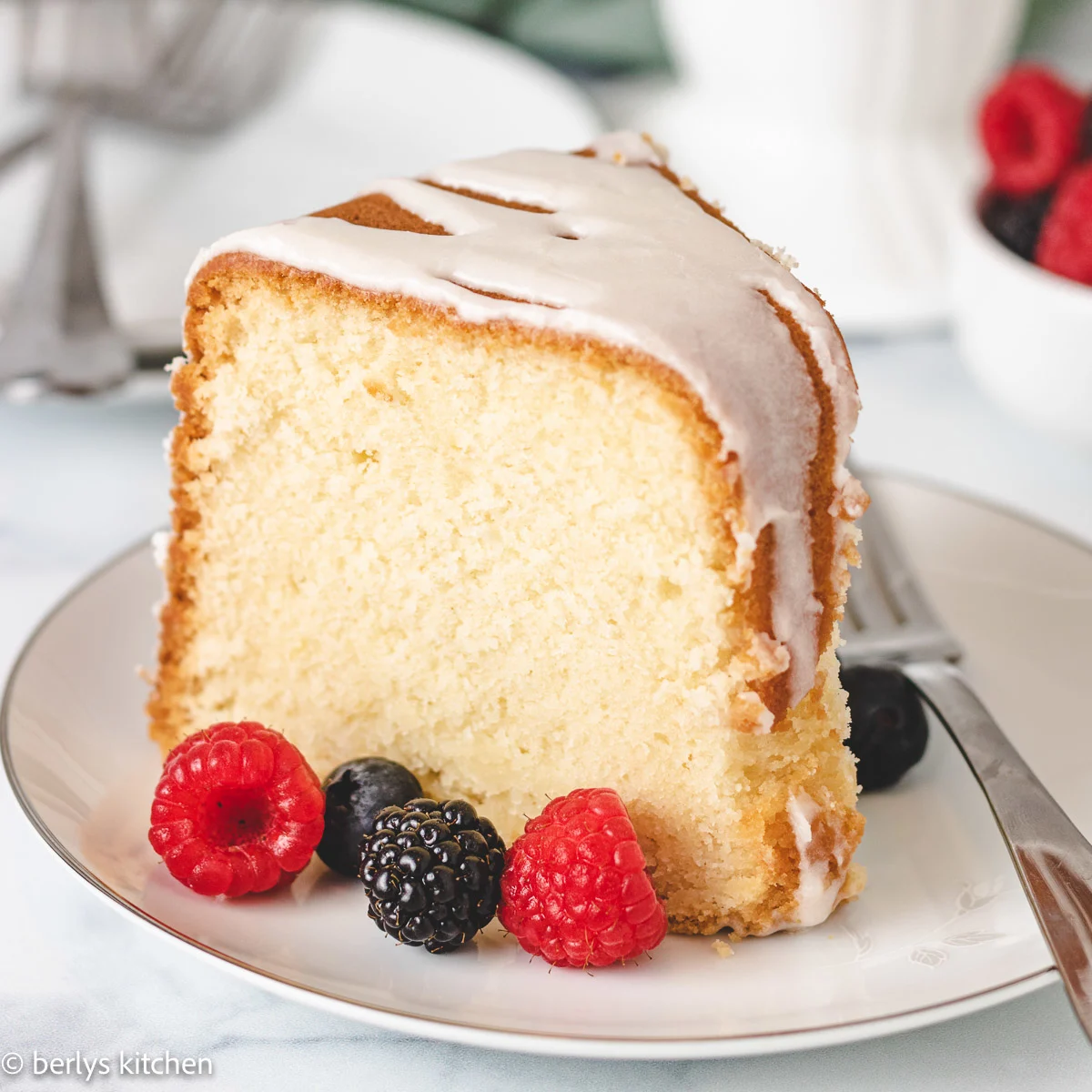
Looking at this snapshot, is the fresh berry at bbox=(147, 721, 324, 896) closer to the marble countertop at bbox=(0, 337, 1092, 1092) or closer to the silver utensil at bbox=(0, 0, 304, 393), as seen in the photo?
the marble countertop at bbox=(0, 337, 1092, 1092)

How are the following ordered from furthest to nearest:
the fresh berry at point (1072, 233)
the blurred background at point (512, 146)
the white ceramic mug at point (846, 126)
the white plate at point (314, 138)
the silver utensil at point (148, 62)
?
the silver utensil at point (148, 62) < the white ceramic mug at point (846, 126) < the white plate at point (314, 138) < the blurred background at point (512, 146) < the fresh berry at point (1072, 233)

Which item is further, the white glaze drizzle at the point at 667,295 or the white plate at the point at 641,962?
the white glaze drizzle at the point at 667,295

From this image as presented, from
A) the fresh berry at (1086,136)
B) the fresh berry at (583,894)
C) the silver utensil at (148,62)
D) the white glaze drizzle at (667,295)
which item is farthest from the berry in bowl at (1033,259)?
the silver utensil at (148,62)

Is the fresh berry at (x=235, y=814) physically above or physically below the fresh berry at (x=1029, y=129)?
below

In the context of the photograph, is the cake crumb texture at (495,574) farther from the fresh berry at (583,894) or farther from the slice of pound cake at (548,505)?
the fresh berry at (583,894)

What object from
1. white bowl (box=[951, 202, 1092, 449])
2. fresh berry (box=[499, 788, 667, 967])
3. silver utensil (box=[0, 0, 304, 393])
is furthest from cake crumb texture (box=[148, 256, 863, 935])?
silver utensil (box=[0, 0, 304, 393])

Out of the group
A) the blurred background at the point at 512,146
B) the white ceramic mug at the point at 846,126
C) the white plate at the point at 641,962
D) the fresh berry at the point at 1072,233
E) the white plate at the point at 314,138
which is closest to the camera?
the white plate at the point at 641,962

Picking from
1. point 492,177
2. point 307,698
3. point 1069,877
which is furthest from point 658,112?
point 1069,877
